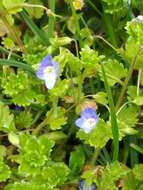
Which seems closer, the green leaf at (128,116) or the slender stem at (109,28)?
the green leaf at (128,116)

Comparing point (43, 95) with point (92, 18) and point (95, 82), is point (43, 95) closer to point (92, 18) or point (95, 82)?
point (95, 82)

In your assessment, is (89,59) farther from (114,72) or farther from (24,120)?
(24,120)

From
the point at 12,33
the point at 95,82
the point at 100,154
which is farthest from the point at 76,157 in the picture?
the point at 12,33

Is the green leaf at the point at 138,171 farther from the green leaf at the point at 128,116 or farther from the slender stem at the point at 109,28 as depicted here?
the slender stem at the point at 109,28

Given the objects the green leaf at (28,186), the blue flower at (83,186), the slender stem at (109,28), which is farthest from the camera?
the slender stem at (109,28)

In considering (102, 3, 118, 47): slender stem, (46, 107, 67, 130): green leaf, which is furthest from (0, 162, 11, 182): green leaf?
(102, 3, 118, 47): slender stem

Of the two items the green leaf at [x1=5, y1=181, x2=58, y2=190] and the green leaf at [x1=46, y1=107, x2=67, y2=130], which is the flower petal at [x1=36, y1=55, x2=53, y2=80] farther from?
the green leaf at [x1=5, y1=181, x2=58, y2=190]

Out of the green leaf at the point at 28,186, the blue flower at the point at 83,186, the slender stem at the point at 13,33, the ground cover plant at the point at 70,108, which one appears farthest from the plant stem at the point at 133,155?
the slender stem at the point at 13,33
